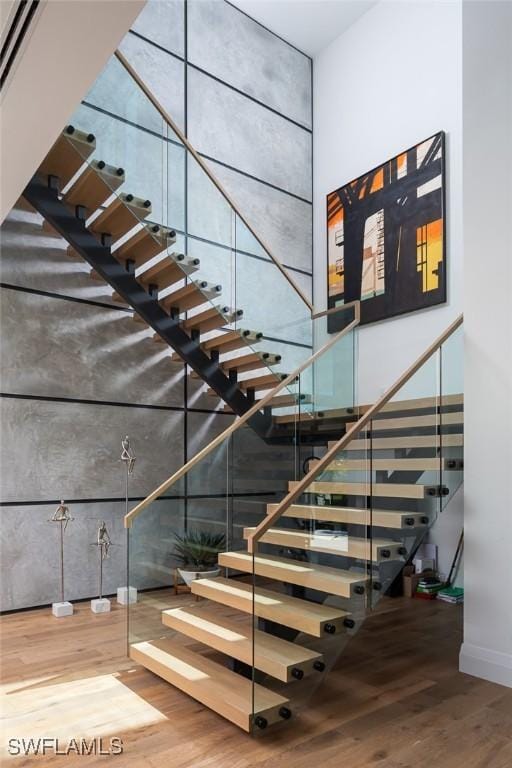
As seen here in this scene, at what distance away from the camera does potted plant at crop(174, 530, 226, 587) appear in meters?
4.20

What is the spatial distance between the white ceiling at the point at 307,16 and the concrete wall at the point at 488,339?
13.4ft

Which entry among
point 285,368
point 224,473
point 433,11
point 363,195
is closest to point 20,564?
point 224,473

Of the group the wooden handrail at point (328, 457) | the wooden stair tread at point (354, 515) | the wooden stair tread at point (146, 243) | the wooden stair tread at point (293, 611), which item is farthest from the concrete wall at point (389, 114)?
the wooden stair tread at point (293, 611)

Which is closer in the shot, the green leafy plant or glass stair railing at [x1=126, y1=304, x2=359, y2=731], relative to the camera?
glass stair railing at [x1=126, y1=304, x2=359, y2=731]

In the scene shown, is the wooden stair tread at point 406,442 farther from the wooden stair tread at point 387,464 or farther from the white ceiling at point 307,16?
the white ceiling at point 307,16

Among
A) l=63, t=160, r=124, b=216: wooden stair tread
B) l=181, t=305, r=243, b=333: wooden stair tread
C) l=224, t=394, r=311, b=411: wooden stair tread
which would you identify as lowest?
l=224, t=394, r=311, b=411: wooden stair tread

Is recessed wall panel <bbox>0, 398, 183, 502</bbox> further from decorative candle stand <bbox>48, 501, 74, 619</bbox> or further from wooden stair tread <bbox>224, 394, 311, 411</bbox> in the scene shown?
wooden stair tread <bbox>224, 394, 311, 411</bbox>

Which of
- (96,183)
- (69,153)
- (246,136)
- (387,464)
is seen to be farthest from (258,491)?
(246,136)

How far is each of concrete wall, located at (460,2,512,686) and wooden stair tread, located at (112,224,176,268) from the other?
7.44 ft

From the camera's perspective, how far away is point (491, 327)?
386cm

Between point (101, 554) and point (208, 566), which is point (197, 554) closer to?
point (208, 566)

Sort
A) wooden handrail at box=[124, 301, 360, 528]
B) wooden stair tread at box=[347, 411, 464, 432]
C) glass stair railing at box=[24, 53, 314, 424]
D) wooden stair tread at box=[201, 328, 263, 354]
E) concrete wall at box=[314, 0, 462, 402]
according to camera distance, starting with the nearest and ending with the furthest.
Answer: wooden stair tread at box=[347, 411, 464, 432] < wooden handrail at box=[124, 301, 360, 528] < glass stair railing at box=[24, 53, 314, 424] < wooden stair tread at box=[201, 328, 263, 354] < concrete wall at box=[314, 0, 462, 402]

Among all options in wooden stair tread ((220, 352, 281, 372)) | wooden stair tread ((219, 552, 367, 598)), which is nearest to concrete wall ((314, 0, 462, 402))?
wooden stair tread ((220, 352, 281, 372))

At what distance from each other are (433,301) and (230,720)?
15.0 ft
